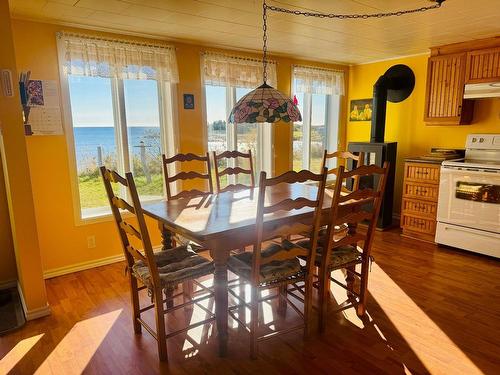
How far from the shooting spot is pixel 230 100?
4.23 m

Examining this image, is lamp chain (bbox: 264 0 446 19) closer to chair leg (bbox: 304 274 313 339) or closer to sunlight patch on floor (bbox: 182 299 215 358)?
chair leg (bbox: 304 274 313 339)

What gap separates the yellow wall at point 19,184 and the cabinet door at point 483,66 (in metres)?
4.16

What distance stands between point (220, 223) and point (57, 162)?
6.30 ft

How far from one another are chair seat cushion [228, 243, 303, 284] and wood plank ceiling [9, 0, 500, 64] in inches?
69.1

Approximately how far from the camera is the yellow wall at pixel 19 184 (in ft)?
7.44

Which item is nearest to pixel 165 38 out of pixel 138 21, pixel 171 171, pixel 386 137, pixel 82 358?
pixel 138 21

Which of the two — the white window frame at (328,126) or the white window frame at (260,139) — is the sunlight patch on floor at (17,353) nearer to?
the white window frame at (260,139)

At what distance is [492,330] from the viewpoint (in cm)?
234

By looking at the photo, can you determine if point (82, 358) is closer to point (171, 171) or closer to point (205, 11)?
point (171, 171)

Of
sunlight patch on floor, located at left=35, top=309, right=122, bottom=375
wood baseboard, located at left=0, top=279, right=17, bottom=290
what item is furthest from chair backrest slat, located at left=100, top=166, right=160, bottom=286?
wood baseboard, located at left=0, top=279, right=17, bottom=290

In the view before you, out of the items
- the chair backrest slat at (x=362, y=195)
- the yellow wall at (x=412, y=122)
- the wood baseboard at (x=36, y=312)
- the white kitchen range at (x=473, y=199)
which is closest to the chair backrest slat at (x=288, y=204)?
the chair backrest slat at (x=362, y=195)

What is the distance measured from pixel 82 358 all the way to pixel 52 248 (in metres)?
1.44

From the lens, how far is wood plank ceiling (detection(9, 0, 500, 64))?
2.54 metres

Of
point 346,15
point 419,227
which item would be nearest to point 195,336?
point 346,15
